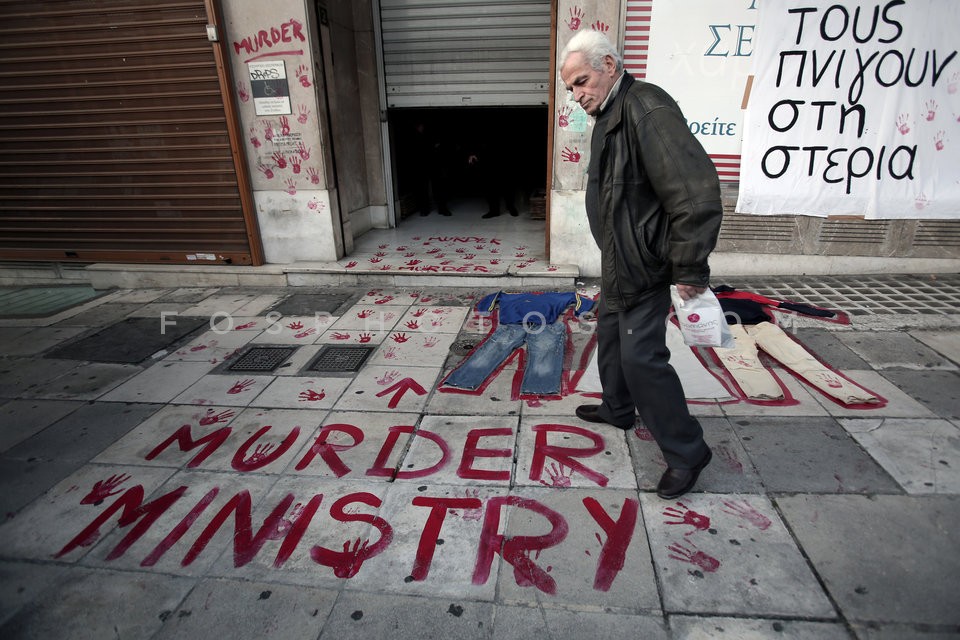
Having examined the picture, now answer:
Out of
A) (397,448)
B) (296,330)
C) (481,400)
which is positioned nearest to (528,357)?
(481,400)

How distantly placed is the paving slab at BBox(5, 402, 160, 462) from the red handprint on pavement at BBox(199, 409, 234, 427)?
1.45ft

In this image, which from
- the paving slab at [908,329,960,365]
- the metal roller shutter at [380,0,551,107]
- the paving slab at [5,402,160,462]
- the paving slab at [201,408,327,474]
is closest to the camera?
the paving slab at [201,408,327,474]

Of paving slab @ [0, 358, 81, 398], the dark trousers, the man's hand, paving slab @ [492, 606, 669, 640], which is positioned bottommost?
paving slab @ [492, 606, 669, 640]

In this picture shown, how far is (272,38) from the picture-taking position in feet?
19.1

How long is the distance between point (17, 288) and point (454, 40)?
7.08 metres

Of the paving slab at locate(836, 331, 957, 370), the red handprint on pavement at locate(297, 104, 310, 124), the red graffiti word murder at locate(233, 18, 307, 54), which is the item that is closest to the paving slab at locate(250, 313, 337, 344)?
the red handprint on pavement at locate(297, 104, 310, 124)

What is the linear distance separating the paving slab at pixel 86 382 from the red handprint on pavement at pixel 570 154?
4.61 m

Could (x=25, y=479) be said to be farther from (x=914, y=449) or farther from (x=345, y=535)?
(x=914, y=449)

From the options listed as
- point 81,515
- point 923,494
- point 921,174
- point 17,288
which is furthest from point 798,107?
point 17,288

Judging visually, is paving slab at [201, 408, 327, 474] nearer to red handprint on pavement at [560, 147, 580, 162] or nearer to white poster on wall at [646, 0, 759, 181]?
red handprint on pavement at [560, 147, 580, 162]

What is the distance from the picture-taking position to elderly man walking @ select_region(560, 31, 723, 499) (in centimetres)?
220

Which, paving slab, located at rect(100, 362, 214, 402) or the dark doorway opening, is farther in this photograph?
the dark doorway opening

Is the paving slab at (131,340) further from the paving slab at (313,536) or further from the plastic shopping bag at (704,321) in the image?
the plastic shopping bag at (704,321)

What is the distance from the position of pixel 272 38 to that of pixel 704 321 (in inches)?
227
